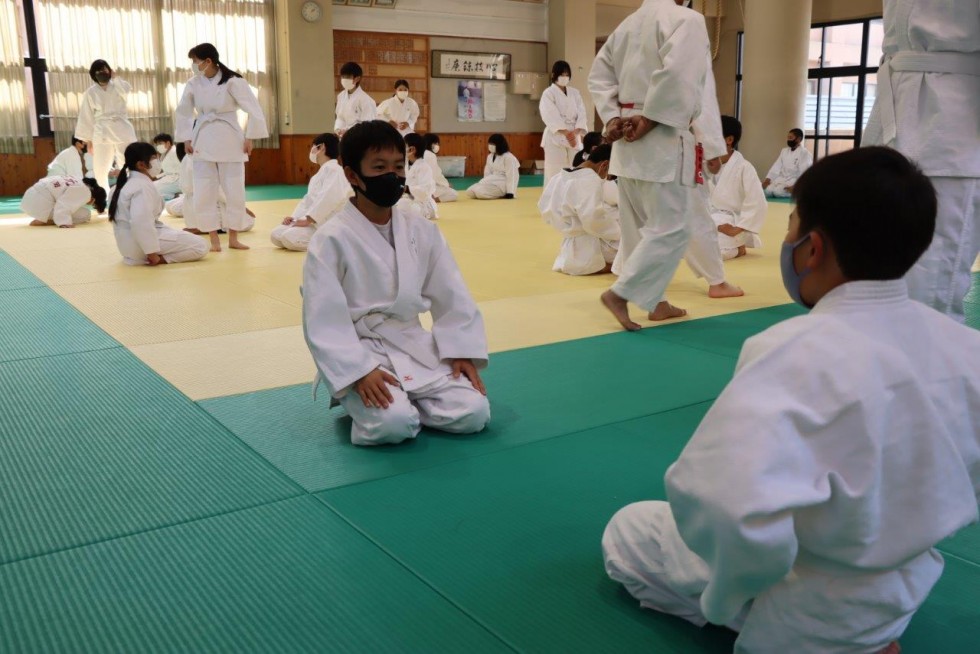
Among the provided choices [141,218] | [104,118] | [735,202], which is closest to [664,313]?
[735,202]

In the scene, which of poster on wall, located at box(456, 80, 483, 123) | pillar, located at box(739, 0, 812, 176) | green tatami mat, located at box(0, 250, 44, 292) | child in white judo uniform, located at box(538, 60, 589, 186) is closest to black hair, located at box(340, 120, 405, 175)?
green tatami mat, located at box(0, 250, 44, 292)

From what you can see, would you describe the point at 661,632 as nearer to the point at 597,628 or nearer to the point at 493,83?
the point at 597,628

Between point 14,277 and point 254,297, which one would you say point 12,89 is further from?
point 254,297

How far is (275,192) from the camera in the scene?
12531mm

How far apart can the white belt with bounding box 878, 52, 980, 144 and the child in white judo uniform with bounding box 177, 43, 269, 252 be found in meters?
5.11

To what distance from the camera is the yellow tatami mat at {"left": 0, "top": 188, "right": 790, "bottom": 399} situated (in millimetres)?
3762

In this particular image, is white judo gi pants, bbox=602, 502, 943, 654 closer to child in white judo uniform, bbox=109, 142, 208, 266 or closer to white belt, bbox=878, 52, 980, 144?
white belt, bbox=878, 52, 980, 144

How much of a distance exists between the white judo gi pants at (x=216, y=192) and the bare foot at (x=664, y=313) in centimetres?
389

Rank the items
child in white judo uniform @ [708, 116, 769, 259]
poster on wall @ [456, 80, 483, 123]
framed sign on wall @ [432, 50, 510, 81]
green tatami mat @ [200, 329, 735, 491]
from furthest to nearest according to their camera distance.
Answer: poster on wall @ [456, 80, 483, 123] → framed sign on wall @ [432, 50, 510, 81] → child in white judo uniform @ [708, 116, 769, 259] → green tatami mat @ [200, 329, 735, 491]

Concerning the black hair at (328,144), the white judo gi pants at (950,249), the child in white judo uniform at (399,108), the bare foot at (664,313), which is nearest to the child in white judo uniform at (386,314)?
the white judo gi pants at (950,249)

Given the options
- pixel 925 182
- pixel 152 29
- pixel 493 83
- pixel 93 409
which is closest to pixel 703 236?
pixel 93 409

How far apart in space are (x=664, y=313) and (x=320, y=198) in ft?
10.5

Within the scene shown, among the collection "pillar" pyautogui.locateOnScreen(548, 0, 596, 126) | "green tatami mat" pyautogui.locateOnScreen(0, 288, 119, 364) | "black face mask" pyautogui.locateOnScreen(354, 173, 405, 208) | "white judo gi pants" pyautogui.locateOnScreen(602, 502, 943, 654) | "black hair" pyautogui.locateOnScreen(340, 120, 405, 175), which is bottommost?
"green tatami mat" pyautogui.locateOnScreen(0, 288, 119, 364)

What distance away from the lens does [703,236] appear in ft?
16.5
